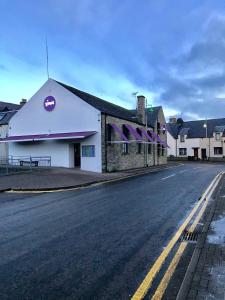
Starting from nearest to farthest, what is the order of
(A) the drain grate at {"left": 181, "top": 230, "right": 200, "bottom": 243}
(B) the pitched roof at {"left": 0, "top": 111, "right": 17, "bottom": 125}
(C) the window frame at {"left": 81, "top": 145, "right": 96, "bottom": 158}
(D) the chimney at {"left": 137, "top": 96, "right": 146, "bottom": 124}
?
(A) the drain grate at {"left": 181, "top": 230, "right": 200, "bottom": 243} → (C) the window frame at {"left": 81, "top": 145, "right": 96, "bottom": 158} → (D) the chimney at {"left": 137, "top": 96, "right": 146, "bottom": 124} → (B) the pitched roof at {"left": 0, "top": 111, "right": 17, "bottom": 125}

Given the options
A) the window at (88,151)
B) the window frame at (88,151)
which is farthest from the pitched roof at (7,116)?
the window at (88,151)

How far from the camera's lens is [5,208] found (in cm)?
980

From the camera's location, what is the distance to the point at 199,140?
60.4 metres

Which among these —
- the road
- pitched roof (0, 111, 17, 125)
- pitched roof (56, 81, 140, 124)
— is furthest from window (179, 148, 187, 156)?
the road

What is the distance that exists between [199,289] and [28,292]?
226cm

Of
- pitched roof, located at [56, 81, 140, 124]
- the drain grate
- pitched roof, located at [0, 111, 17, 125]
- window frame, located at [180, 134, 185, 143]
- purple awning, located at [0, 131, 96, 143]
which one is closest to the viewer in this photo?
the drain grate

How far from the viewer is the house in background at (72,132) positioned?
25109mm

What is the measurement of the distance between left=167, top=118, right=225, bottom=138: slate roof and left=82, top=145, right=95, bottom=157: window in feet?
134

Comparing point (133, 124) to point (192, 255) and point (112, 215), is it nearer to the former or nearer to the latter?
point (112, 215)

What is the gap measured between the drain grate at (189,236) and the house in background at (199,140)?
175 ft

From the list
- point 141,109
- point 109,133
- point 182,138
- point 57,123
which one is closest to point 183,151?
point 182,138

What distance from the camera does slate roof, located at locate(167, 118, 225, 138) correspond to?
6097 cm

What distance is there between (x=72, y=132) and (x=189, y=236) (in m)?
20.9

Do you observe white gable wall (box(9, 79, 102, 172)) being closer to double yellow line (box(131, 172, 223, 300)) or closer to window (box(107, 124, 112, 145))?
window (box(107, 124, 112, 145))
